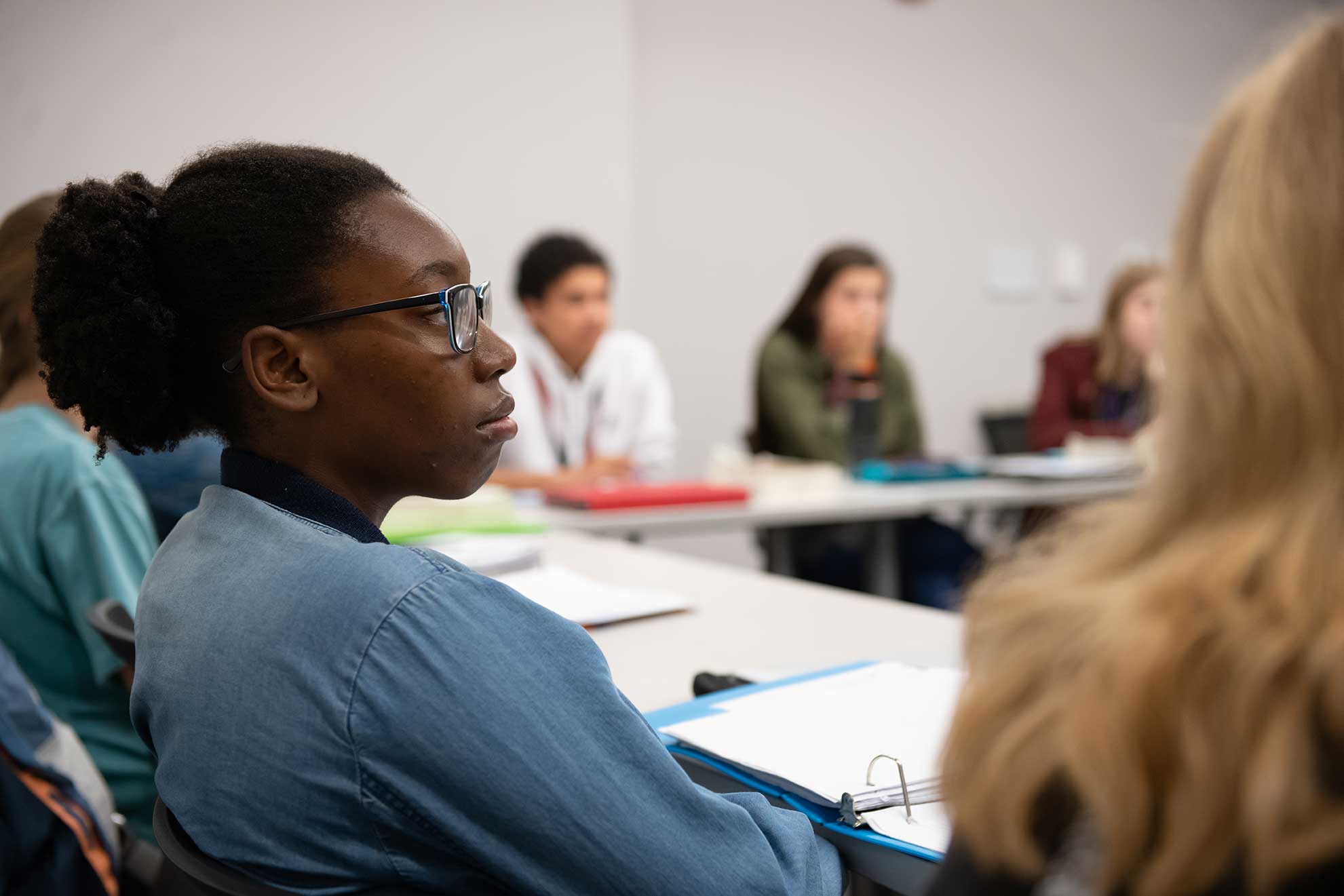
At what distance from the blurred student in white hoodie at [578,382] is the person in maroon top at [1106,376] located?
54.8 inches

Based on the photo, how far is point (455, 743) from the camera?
0.69 metres

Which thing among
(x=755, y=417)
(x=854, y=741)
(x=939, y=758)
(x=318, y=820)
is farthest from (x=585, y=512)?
(x=939, y=758)

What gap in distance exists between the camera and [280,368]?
0.87m

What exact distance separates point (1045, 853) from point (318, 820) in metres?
0.45

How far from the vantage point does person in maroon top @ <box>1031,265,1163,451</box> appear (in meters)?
3.86

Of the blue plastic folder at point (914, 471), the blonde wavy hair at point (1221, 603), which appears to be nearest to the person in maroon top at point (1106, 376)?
the blue plastic folder at point (914, 471)

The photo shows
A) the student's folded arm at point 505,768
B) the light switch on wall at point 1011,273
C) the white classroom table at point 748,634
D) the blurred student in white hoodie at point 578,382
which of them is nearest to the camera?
the student's folded arm at point 505,768

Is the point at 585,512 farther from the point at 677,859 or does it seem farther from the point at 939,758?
the point at 939,758

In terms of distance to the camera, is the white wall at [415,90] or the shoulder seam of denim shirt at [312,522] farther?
the white wall at [415,90]

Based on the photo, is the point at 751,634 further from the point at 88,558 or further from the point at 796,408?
the point at 796,408

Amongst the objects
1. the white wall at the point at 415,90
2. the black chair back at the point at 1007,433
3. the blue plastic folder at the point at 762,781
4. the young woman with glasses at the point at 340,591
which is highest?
the white wall at the point at 415,90

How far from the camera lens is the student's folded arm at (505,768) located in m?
0.69

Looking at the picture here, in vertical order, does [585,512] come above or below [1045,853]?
below

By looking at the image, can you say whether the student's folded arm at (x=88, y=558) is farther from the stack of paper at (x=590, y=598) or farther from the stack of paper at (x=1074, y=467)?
the stack of paper at (x=1074, y=467)
